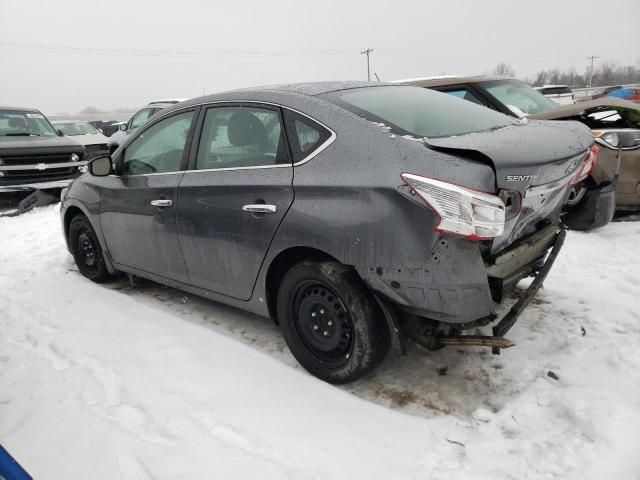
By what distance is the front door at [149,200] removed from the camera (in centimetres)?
367

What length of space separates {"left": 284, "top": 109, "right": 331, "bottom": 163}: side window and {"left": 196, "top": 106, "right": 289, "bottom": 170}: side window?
71 mm

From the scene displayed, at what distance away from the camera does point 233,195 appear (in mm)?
3156

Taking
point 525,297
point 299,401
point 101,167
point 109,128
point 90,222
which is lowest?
point 109,128

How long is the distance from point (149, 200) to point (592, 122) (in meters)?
4.92

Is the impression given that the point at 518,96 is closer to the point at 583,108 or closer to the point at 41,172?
the point at 583,108

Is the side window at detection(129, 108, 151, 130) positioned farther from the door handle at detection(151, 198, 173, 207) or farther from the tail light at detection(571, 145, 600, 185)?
the tail light at detection(571, 145, 600, 185)

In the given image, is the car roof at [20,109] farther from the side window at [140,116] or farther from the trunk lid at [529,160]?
the trunk lid at [529,160]

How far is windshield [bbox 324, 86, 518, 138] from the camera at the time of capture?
9.11ft

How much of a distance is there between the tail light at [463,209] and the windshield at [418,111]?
0.51 m

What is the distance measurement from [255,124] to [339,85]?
624 mm

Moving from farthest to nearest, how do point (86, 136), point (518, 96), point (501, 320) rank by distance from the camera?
point (86, 136)
point (518, 96)
point (501, 320)

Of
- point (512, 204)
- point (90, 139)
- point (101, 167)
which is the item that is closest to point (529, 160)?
point (512, 204)

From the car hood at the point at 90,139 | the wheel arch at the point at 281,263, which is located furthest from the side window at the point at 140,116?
the wheel arch at the point at 281,263

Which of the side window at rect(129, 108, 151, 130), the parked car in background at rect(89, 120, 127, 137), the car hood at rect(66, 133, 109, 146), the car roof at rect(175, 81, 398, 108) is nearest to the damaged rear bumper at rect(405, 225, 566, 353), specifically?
the car roof at rect(175, 81, 398, 108)
